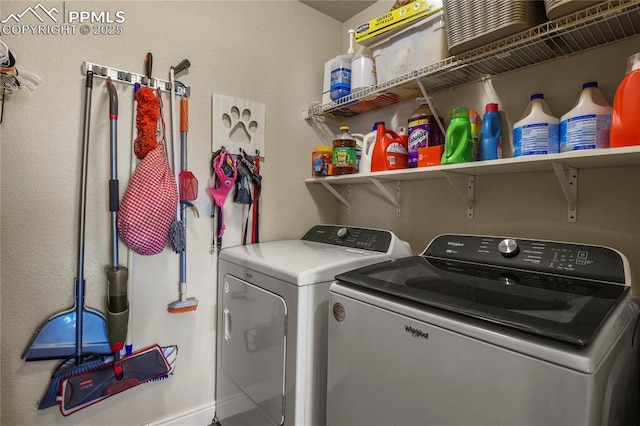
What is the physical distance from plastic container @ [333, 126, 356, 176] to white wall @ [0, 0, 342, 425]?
1.29 feet

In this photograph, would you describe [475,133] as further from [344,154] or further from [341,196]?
[341,196]

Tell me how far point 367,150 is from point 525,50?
3.21 feet

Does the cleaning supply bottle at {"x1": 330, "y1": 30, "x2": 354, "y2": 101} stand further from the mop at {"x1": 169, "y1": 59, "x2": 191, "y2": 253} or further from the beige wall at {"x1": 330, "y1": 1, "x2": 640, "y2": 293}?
the mop at {"x1": 169, "y1": 59, "x2": 191, "y2": 253}

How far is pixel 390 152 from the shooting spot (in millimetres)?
1868

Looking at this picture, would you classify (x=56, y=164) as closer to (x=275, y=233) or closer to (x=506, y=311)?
(x=275, y=233)

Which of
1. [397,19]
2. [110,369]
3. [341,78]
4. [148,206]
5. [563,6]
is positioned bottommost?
[110,369]

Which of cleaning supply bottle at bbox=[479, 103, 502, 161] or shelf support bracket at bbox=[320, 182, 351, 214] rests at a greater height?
cleaning supply bottle at bbox=[479, 103, 502, 161]

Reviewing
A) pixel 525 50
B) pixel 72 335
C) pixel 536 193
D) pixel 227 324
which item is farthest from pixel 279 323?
pixel 525 50

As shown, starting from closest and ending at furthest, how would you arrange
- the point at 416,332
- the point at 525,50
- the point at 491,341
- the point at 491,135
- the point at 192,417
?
the point at 491,341, the point at 416,332, the point at 525,50, the point at 491,135, the point at 192,417

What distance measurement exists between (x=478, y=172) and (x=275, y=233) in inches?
52.0

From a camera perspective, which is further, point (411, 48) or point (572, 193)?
point (411, 48)

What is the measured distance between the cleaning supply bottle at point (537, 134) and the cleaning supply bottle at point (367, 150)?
0.86m

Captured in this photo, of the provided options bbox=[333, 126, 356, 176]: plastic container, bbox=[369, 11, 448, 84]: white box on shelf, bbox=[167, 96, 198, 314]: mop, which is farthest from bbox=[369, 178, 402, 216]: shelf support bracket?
bbox=[167, 96, 198, 314]: mop

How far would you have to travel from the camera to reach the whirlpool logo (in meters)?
0.97
